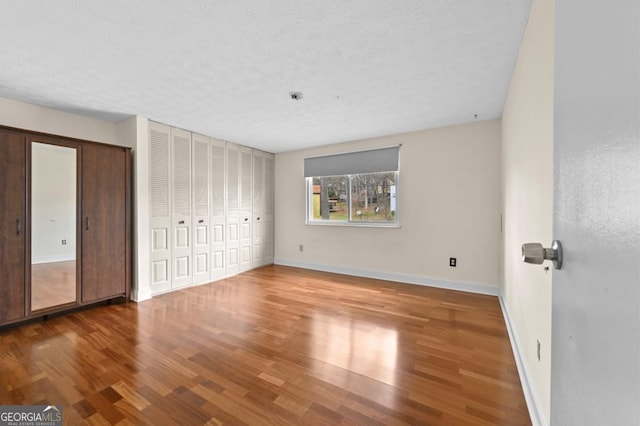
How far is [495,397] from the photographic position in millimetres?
1634

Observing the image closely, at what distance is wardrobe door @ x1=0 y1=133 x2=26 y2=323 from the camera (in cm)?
245

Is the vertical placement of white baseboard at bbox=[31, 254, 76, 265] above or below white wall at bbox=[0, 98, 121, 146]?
below

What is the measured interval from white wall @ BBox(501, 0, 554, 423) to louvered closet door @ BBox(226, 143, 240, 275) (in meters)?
3.89

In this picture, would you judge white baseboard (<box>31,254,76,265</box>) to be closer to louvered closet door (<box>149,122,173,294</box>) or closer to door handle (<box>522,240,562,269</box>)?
louvered closet door (<box>149,122,173,294</box>)

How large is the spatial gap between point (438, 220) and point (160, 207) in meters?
3.81

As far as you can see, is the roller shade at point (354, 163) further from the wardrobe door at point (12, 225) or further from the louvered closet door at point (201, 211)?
the wardrobe door at point (12, 225)

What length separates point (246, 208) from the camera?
4.88 meters

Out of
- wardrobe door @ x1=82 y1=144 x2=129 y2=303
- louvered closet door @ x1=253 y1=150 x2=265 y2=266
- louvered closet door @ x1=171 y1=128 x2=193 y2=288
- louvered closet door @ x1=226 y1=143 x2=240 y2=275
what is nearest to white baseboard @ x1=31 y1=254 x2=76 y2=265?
wardrobe door @ x1=82 y1=144 x2=129 y2=303

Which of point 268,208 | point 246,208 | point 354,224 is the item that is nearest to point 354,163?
point 354,224

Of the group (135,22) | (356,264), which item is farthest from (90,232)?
(356,264)

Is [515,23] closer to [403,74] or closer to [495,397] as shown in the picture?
[403,74]

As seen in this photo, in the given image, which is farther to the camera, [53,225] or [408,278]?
[408,278]

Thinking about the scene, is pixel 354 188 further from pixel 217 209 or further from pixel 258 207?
pixel 217 209

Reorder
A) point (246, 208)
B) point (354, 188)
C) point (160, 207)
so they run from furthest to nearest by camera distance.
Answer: point (246, 208) < point (354, 188) < point (160, 207)
